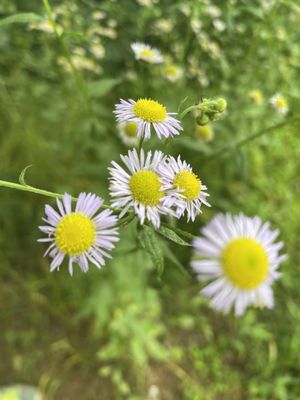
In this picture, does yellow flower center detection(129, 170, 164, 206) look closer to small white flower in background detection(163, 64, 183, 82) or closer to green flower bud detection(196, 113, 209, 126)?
green flower bud detection(196, 113, 209, 126)

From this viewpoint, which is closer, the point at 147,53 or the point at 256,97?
the point at 147,53

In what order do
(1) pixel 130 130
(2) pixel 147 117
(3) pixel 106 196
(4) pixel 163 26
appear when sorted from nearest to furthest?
1. (2) pixel 147 117
2. (1) pixel 130 130
3. (3) pixel 106 196
4. (4) pixel 163 26

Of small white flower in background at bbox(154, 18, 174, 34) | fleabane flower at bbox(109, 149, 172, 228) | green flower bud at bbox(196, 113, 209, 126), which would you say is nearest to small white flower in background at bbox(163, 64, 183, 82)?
small white flower in background at bbox(154, 18, 174, 34)

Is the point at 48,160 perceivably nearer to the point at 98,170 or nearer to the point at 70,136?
the point at 70,136

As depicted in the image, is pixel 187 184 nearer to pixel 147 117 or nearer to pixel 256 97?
pixel 147 117

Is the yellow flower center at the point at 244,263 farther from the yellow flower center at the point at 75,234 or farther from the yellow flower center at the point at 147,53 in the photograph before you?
the yellow flower center at the point at 147,53

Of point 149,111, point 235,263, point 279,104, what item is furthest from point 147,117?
point 279,104

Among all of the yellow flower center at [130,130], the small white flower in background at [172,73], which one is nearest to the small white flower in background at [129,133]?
the yellow flower center at [130,130]

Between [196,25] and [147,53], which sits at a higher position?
[196,25]
